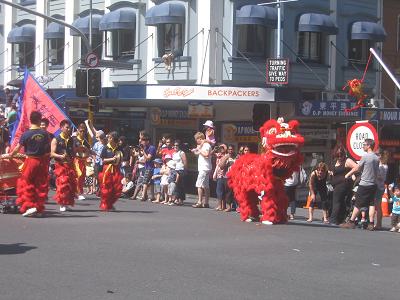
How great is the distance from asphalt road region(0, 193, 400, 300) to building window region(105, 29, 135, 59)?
17.7m

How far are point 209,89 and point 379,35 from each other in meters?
8.09

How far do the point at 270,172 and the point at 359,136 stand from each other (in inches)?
103

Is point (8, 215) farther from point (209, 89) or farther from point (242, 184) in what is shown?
point (209, 89)

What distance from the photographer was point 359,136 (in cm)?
1577

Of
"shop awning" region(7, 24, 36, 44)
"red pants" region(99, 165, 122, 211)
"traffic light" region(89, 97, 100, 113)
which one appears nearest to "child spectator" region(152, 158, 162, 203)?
"traffic light" region(89, 97, 100, 113)

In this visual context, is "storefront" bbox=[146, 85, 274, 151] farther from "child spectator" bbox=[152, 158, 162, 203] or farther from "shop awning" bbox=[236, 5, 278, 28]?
"child spectator" bbox=[152, 158, 162, 203]

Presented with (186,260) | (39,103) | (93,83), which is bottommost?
(186,260)

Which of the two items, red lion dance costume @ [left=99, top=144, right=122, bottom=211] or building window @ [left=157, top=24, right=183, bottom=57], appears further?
building window @ [left=157, top=24, right=183, bottom=57]

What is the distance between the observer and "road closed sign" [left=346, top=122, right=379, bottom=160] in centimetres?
1548

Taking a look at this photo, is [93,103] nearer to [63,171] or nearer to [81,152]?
[81,152]

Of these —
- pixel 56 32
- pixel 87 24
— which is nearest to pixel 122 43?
pixel 87 24

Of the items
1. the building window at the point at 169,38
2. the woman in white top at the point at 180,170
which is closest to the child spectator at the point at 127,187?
the woman in white top at the point at 180,170

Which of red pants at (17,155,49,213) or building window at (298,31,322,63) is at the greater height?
building window at (298,31,322,63)

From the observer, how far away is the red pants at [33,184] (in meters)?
13.8
